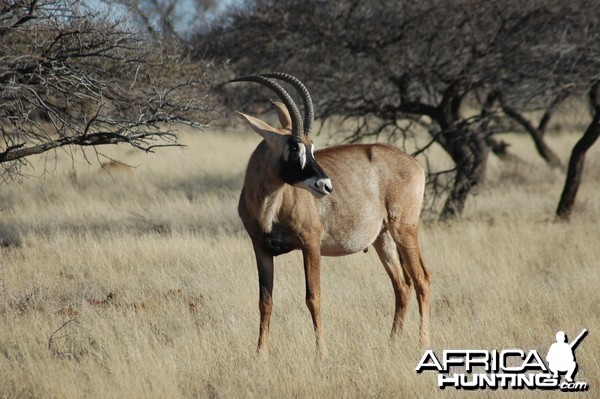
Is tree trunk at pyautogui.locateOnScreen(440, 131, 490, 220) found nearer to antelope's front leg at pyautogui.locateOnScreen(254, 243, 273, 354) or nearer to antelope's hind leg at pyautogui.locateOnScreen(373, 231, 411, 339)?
antelope's hind leg at pyautogui.locateOnScreen(373, 231, 411, 339)

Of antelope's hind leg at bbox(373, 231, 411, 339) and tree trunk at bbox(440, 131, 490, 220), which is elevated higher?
tree trunk at bbox(440, 131, 490, 220)

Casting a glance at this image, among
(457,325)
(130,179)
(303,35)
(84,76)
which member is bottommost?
(457,325)

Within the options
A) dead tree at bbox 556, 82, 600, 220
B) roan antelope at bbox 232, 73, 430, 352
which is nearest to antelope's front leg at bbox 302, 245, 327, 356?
roan antelope at bbox 232, 73, 430, 352

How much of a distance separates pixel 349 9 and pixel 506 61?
257 centimetres

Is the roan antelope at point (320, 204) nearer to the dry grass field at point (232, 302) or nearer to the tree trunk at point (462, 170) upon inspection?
the dry grass field at point (232, 302)

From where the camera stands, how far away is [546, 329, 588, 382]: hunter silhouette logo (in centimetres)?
602

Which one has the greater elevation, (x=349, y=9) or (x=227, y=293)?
(x=349, y=9)

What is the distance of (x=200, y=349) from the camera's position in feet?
21.4

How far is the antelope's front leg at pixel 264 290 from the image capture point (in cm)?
668

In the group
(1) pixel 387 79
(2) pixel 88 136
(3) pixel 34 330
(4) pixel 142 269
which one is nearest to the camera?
(3) pixel 34 330

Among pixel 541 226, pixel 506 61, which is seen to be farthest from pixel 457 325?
pixel 506 61

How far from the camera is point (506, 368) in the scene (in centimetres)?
611

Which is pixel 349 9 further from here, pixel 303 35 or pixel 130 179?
pixel 130 179

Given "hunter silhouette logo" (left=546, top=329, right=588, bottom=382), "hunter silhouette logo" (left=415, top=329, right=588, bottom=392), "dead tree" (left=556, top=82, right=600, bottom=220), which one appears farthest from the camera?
"dead tree" (left=556, top=82, right=600, bottom=220)
